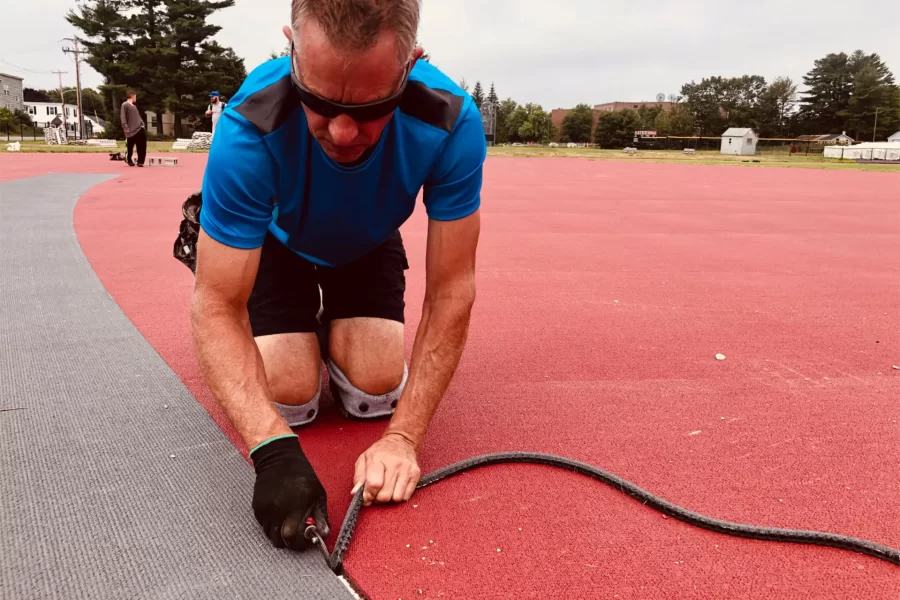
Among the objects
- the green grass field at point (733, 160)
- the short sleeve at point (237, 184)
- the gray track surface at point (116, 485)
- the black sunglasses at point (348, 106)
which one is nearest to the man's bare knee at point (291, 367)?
the gray track surface at point (116, 485)

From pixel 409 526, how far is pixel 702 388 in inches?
63.9

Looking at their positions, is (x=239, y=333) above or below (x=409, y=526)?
above

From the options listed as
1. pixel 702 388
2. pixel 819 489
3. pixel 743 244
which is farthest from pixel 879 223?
pixel 819 489

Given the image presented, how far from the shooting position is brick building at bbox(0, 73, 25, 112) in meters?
85.9

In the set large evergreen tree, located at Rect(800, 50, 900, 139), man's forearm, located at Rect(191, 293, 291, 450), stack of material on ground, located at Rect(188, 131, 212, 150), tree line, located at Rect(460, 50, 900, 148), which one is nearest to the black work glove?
man's forearm, located at Rect(191, 293, 291, 450)

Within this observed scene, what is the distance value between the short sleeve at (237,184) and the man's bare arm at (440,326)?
53cm

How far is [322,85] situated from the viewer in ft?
4.97

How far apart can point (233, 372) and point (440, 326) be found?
0.64 meters

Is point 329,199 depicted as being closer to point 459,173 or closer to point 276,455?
point 459,173

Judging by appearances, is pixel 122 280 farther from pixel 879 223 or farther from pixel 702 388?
pixel 879 223

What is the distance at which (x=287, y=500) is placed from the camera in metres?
1.65

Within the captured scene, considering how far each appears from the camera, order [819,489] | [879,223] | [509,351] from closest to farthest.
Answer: [819,489], [509,351], [879,223]

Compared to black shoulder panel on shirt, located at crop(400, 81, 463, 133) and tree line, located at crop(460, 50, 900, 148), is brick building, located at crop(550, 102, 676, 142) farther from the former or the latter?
black shoulder panel on shirt, located at crop(400, 81, 463, 133)

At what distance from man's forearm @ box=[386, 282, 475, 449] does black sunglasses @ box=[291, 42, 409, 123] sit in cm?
70
